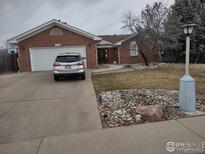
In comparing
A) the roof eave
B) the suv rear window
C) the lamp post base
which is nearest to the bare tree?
the roof eave

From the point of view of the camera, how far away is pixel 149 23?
18.9 meters

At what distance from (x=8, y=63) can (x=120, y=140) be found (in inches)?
722

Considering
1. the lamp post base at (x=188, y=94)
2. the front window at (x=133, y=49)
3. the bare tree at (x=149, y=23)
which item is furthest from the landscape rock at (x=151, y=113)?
the front window at (x=133, y=49)

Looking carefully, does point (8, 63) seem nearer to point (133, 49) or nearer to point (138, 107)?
point (133, 49)

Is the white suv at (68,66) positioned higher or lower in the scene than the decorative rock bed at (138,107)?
higher

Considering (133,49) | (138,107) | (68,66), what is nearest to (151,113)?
(138,107)

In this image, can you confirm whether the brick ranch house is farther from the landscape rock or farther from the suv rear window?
the landscape rock

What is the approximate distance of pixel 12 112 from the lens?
635 cm

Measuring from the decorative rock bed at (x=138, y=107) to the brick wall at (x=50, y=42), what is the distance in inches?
449

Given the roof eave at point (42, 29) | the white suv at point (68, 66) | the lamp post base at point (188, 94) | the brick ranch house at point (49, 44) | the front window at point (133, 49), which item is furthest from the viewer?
the front window at point (133, 49)

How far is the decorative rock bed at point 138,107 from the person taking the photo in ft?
17.2

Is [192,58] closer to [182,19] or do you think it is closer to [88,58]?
[182,19]

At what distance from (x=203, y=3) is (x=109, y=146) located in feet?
84.9

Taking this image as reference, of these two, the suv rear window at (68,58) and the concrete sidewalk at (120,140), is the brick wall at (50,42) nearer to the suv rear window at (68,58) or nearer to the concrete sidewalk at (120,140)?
the suv rear window at (68,58)
